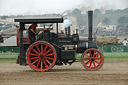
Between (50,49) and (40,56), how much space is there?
0.44 meters

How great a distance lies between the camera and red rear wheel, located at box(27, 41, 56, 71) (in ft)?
41.9

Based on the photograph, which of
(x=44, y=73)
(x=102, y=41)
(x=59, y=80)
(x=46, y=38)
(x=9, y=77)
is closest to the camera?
(x=59, y=80)

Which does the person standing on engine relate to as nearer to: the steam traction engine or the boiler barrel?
the steam traction engine

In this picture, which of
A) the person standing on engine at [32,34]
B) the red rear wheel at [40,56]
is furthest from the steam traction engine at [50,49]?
the person standing on engine at [32,34]

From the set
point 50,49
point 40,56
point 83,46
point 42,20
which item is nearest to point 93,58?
point 83,46

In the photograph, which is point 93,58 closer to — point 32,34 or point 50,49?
point 50,49

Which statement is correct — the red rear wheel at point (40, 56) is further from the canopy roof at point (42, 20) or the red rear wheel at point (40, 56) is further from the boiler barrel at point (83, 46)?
the boiler barrel at point (83, 46)

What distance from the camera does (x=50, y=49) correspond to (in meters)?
12.8

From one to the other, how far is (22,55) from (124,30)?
163ft

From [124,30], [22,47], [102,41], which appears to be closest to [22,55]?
[22,47]

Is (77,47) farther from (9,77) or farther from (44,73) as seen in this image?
(9,77)

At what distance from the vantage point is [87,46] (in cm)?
1335

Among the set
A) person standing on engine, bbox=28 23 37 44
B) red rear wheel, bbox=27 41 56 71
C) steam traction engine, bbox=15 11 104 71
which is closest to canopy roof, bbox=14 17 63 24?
steam traction engine, bbox=15 11 104 71

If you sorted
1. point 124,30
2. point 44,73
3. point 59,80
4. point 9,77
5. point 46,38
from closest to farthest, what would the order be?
point 59,80 < point 9,77 < point 44,73 < point 46,38 < point 124,30
